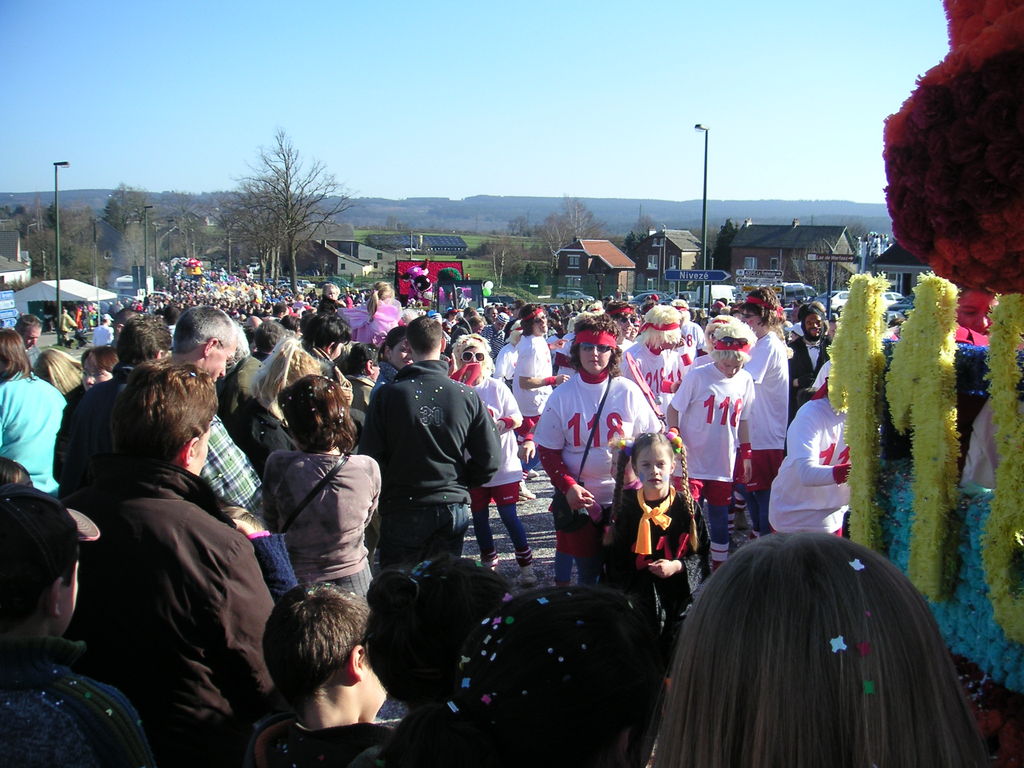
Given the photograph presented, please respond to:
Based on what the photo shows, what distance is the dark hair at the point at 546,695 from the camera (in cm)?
132

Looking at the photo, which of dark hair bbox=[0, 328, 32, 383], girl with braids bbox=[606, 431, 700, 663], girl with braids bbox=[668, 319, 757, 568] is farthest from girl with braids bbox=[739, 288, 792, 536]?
dark hair bbox=[0, 328, 32, 383]

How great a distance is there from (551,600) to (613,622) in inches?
4.6

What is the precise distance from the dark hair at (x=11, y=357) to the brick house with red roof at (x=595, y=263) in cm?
7237

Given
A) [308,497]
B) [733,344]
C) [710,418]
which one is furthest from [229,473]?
[733,344]

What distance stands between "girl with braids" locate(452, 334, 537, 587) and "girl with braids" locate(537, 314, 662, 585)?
33.1 inches

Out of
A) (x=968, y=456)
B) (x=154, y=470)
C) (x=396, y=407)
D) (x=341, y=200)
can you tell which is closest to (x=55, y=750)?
(x=154, y=470)

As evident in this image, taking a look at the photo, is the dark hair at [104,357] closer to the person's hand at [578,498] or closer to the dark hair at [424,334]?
the dark hair at [424,334]

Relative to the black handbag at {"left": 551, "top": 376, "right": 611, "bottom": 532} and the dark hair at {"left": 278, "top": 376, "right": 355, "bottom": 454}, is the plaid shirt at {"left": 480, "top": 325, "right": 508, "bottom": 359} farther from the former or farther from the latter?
the dark hair at {"left": 278, "top": 376, "right": 355, "bottom": 454}

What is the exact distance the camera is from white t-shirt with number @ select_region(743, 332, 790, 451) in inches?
257

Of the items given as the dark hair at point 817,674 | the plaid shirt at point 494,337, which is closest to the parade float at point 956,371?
the dark hair at point 817,674

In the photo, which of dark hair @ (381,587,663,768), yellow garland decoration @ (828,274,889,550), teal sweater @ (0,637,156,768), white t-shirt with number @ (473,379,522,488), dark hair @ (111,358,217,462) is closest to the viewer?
dark hair @ (381,587,663,768)

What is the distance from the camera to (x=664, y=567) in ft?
13.2

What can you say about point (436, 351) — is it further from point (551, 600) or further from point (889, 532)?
point (551, 600)

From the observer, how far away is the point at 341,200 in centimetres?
4791
